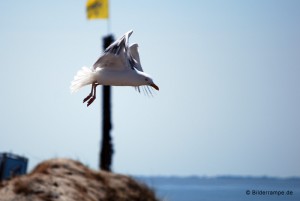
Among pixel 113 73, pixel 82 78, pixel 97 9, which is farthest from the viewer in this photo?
pixel 97 9

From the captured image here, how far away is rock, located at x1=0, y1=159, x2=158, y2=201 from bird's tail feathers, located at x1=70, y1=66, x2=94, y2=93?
4311 mm

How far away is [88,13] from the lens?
1577cm

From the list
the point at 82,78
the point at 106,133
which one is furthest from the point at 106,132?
the point at 82,78

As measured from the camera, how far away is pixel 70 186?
15.6m

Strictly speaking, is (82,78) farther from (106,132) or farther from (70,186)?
(106,132)

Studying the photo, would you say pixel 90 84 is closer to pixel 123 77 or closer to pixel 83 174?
pixel 123 77

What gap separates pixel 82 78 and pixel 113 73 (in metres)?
0.84

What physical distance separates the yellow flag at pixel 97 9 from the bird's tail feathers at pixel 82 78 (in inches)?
169

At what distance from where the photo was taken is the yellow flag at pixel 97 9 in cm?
1517

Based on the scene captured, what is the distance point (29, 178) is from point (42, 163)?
102cm

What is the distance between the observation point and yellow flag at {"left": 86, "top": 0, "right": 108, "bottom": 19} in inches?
597

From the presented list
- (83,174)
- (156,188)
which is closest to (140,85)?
(83,174)

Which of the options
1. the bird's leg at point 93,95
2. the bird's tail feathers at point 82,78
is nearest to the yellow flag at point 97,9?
the bird's tail feathers at point 82,78

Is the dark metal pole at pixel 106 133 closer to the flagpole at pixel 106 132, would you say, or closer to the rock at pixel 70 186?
the flagpole at pixel 106 132
